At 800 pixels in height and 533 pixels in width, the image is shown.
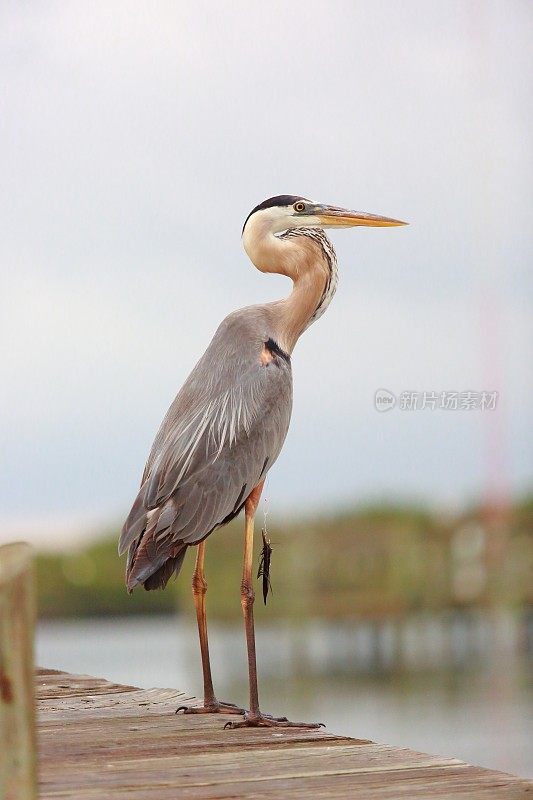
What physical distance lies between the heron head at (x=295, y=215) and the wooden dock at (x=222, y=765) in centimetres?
112

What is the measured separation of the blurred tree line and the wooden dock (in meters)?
13.0

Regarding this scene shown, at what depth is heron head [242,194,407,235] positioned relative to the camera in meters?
3.13

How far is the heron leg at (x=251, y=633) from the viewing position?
264 centimetres

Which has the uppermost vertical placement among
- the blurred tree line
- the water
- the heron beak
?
the heron beak

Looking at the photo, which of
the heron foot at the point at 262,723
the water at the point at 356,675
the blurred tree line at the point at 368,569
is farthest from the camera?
the blurred tree line at the point at 368,569

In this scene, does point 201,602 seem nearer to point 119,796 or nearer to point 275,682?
point 119,796

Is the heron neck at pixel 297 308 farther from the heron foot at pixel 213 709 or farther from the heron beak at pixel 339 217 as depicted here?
the heron foot at pixel 213 709

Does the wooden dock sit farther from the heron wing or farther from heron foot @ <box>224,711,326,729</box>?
the heron wing

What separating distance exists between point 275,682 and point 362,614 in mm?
1585

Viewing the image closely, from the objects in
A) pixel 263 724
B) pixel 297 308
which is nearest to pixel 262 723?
pixel 263 724

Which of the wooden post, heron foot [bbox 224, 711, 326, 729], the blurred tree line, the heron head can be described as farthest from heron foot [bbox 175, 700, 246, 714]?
the blurred tree line

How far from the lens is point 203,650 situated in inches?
111

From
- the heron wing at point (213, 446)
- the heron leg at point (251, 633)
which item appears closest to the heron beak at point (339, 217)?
the heron wing at point (213, 446)

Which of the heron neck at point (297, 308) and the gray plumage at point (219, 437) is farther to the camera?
the heron neck at point (297, 308)
